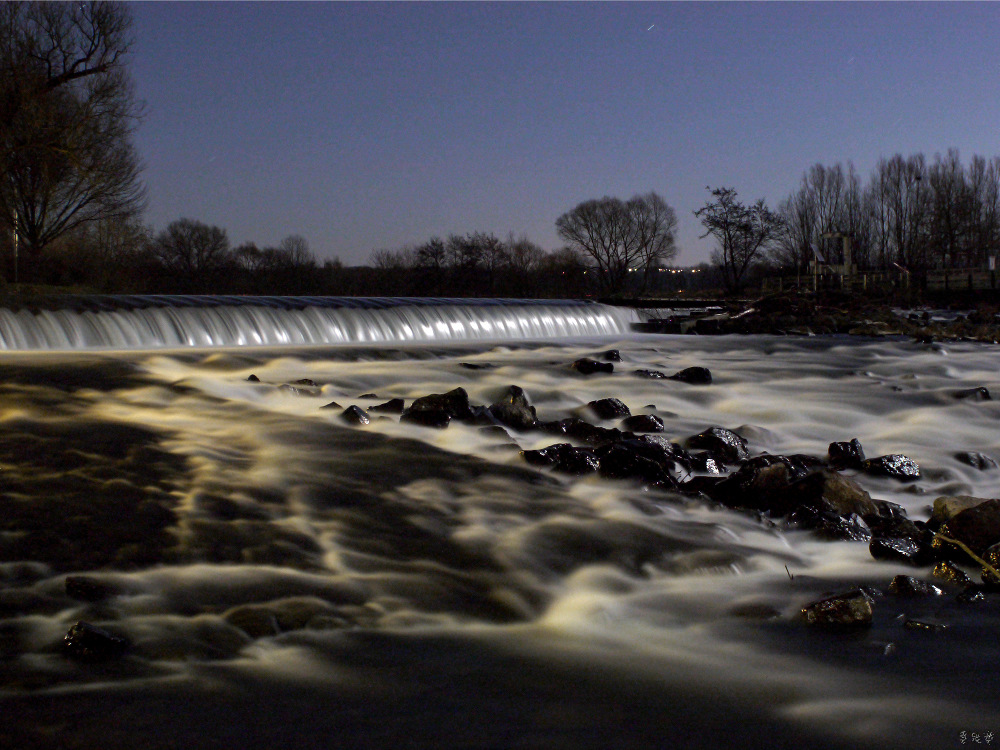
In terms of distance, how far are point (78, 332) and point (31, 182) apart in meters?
21.7

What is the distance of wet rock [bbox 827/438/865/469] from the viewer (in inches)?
218

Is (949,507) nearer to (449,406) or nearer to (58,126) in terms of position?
(449,406)

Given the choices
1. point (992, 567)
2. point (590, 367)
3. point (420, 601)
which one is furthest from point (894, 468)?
point (590, 367)

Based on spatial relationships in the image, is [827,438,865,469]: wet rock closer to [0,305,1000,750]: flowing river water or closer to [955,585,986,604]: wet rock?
[0,305,1000,750]: flowing river water

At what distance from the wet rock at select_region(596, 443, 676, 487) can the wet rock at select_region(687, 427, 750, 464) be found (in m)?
0.88

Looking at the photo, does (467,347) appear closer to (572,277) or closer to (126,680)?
(126,680)

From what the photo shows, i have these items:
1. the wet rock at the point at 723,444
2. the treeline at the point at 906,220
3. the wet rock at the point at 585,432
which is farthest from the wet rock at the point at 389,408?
the treeline at the point at 906,220

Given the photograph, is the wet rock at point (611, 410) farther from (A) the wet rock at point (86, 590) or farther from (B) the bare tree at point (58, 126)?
(B) the bare tree at point (58, 126)

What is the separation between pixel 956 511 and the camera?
3.92m

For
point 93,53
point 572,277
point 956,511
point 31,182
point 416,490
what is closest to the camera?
point 956,511

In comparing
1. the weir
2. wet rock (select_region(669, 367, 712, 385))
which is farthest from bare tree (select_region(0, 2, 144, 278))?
wet rock (select_region(669, 367, 712, 385))

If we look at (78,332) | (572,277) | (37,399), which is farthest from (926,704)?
(572,277)

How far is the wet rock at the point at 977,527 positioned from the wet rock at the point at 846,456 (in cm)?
185

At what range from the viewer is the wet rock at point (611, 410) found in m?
7.07
